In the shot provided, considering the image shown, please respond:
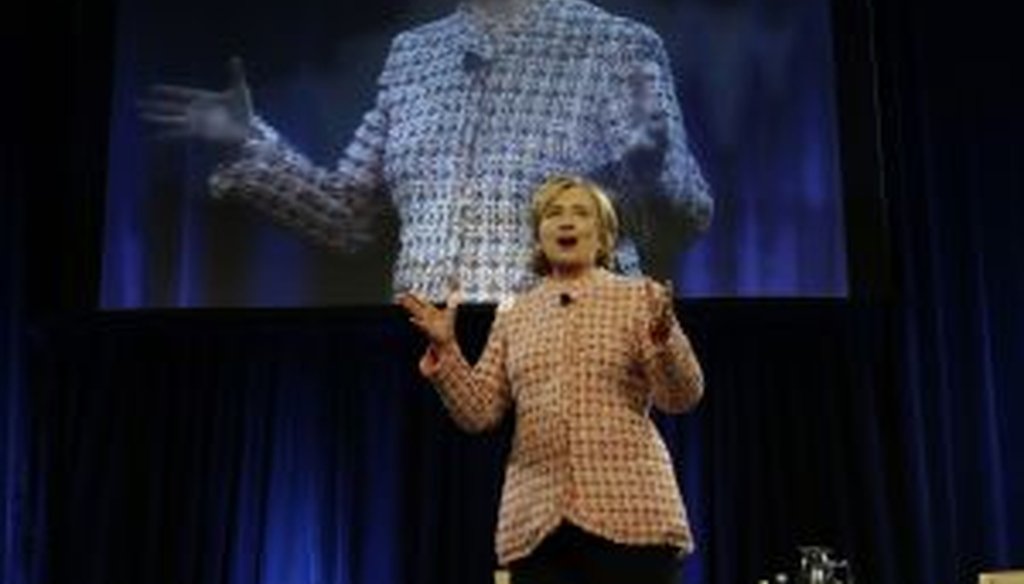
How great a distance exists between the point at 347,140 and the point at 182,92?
529mm

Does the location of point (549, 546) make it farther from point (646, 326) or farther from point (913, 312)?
point (913, 312)

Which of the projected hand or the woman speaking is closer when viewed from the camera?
the woman speaking

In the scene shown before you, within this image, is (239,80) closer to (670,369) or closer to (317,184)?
(317,184)

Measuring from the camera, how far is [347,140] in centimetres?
418

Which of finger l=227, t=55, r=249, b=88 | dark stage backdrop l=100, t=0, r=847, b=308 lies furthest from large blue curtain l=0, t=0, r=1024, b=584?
finger l=227, t=55, r=249, b=88

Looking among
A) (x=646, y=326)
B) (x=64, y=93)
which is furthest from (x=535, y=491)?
(x=64, y=93)

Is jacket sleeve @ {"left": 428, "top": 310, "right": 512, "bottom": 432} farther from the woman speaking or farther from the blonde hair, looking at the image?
the blonde hair

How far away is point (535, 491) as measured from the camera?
196 centimetres

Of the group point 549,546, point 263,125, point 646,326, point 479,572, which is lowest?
point 479,572

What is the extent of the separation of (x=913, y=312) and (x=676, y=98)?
0.88m

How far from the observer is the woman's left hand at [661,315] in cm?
194

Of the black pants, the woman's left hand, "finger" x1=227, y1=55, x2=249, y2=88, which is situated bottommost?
the black pants

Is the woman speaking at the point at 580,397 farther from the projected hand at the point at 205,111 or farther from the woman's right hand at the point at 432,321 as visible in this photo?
the projected hand at the point at 205,111

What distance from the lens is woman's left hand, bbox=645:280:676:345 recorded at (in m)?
1.94
